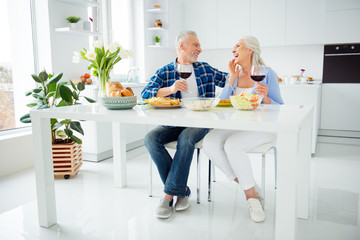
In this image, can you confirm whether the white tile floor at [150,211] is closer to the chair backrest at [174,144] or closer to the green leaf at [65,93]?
the chair backrest at [174,144]

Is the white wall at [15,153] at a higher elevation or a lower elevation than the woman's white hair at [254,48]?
lower

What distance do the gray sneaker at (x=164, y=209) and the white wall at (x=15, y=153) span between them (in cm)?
170

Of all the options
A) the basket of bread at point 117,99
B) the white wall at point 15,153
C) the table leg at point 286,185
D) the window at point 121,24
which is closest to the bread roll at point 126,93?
the basket of bread at point 117,99

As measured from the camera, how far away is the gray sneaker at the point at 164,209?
2.00m

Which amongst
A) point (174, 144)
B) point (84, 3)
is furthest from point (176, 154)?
point (84, 3)

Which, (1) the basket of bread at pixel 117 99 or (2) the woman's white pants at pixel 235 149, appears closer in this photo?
(1) the basket of bread at pixel 117 99

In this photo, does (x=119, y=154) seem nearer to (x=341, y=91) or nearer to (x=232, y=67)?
(x=232, y=67)

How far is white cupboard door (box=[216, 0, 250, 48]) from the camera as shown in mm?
4879

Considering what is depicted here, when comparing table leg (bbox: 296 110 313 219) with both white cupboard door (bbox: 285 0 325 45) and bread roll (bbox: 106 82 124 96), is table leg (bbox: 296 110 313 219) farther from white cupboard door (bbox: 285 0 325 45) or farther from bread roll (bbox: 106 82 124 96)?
white cupboard door (bbox: 285 0 325 45)

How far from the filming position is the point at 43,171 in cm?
186

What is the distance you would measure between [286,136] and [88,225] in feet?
4.36

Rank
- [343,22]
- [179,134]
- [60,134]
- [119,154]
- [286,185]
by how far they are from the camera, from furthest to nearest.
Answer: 1. [343,22]
2. [60,134]
3. [119,154]
4. [179,134]
5. [286,185]

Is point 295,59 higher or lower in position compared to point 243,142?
higher

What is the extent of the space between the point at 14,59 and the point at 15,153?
3.32ft
